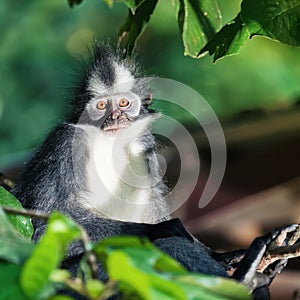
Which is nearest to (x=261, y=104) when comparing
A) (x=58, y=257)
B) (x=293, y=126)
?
(x=293, y=126)

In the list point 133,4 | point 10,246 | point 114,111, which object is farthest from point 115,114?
point 10,246

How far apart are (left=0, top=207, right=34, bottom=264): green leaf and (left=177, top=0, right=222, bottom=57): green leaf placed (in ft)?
4.23

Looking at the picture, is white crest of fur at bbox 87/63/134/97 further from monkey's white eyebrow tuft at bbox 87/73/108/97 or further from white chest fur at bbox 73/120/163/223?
white chest fur at bbox 73/120/163/223

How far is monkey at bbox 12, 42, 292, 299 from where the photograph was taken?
2262 mm

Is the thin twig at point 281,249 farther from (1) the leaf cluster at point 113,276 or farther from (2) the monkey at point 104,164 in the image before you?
(1) the leaf cluster at point 113,276

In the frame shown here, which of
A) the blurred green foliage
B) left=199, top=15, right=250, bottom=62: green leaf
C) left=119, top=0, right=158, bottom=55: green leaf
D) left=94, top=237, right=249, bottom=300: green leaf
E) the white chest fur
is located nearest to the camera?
left=94, top=237, right=249, bottom=300: green leaf

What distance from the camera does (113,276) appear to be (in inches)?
33.5

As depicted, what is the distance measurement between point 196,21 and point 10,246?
54.3 inches

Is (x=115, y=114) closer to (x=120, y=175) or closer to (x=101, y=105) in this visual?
(x=101, y=105)

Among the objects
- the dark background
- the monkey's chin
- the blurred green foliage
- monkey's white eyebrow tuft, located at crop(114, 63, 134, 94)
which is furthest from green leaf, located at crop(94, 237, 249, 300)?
the blurred green foliage

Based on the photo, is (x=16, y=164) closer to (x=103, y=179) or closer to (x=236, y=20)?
(x=103, y=179)

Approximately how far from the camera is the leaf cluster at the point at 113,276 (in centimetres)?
85

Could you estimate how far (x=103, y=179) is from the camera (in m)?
2.44

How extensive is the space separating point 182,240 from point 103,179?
0.53 m
